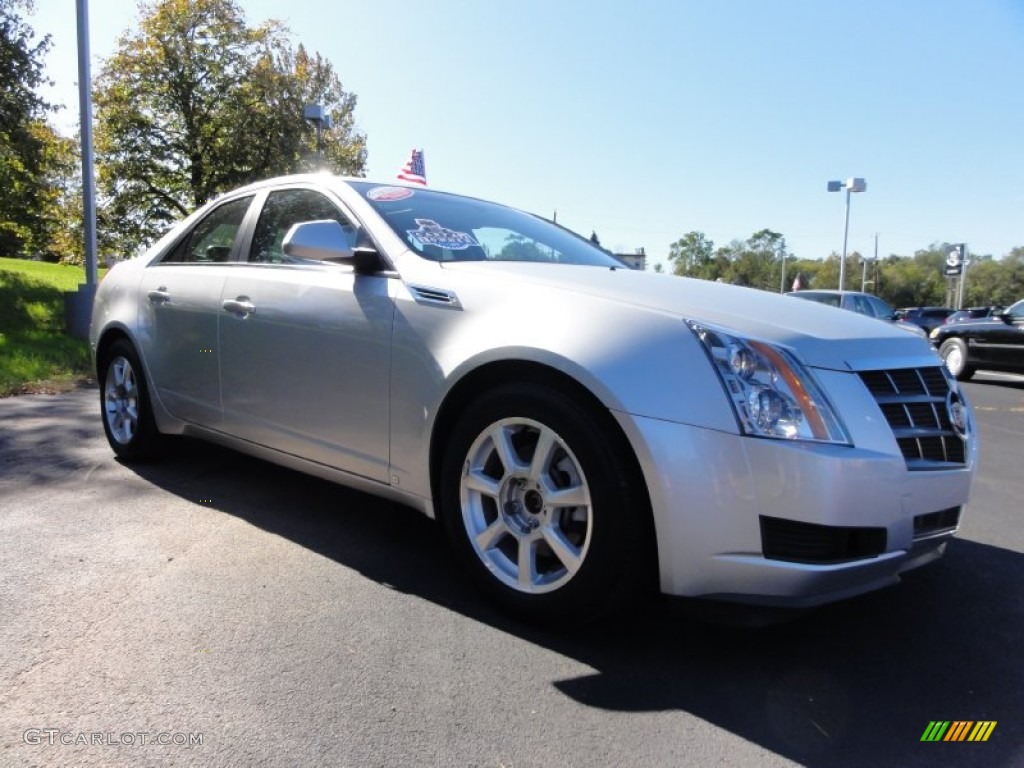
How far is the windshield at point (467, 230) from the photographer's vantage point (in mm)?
3152

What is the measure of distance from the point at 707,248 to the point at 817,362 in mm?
130600

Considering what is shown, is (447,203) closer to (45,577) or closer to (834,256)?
(45,577)

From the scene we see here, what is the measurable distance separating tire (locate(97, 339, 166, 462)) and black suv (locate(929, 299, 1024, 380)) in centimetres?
1165

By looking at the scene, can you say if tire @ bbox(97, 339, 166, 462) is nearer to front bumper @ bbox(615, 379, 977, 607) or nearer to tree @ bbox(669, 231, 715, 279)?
front bumper @ bbox(615, 379, 977, 607)

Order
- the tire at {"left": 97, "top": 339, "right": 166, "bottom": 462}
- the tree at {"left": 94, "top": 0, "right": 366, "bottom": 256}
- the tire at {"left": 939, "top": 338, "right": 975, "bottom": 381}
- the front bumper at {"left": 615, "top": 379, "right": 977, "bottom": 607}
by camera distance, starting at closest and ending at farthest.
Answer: the front bumper at {"left": 615, "top": 379, "right": 977, "bottom": 607}
the tire at {"left": 97, "top": 339, "right": 166, "bottom": 462}
the tire at {"left": 939, "top": 338, "right": 975, "bottom": 381}
the tree at {"left": 94, "top": 0, "right": 366, "bottom": 256}

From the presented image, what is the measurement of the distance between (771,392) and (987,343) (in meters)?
12.5

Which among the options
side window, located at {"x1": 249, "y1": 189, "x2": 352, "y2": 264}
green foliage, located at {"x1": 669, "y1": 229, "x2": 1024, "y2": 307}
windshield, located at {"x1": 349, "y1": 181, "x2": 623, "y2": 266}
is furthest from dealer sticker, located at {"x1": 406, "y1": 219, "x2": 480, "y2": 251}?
green foliage, located at {"x1": 669, "y1": 229, "x2": 1024, "y2": 307}

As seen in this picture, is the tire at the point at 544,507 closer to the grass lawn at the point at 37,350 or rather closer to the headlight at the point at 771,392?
the headlight at the point at 771,392

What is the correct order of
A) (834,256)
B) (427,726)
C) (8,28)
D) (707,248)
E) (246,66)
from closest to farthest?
(427,726)
(8,28)
(246,66)
(834,256)
(707,248)

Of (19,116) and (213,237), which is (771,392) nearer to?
(213,237)

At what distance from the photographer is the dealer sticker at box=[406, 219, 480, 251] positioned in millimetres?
3137

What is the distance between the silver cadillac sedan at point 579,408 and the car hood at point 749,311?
0.5 inches

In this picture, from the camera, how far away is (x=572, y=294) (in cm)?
254

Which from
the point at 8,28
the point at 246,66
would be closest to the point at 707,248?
the point at 246,66
